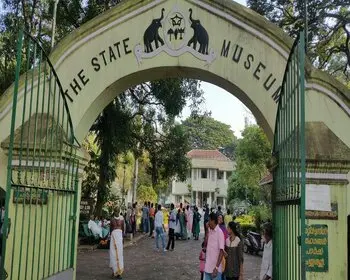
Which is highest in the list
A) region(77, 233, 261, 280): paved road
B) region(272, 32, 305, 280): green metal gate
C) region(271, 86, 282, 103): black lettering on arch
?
region(271, 86, 282, 103): black lettering on arch

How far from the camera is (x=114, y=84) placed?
27.7 feet

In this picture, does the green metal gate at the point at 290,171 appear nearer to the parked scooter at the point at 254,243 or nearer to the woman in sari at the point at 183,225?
the parked scooter at the point at 254,243

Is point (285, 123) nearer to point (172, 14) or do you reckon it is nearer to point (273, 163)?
point (273, 163)

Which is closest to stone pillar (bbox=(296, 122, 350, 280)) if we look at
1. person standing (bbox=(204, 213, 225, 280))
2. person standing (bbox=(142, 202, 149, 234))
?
person standing (bbox=(204, 213, 225, 280))

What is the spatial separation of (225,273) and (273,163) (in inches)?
99.1

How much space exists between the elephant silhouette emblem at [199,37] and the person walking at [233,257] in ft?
10.3

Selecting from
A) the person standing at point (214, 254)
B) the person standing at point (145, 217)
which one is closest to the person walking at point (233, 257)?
the person standing at point (214, 254)

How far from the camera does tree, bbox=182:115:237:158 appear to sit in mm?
74125

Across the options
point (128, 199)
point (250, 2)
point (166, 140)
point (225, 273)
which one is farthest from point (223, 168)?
point (225, 273)

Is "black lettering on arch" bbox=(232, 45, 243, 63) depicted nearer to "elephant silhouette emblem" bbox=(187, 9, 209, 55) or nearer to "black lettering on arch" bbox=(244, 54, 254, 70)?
"black lettering on arch" bbox=(244, 54, 254, 70)

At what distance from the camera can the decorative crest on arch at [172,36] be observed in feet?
27.1

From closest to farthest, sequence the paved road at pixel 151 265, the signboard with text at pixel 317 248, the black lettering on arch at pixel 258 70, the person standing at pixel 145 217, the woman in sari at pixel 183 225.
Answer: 1. the signboard with text at pixel 317 248
2. the black lettering on arch at pixel 258 70
3. the paved road at pixel 151 265
4. the woman in sari at pixel 183 225
5. the person standing at pixel 145 217

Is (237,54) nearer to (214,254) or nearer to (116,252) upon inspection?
(214,254)

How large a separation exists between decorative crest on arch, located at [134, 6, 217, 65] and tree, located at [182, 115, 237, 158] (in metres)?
64.9
